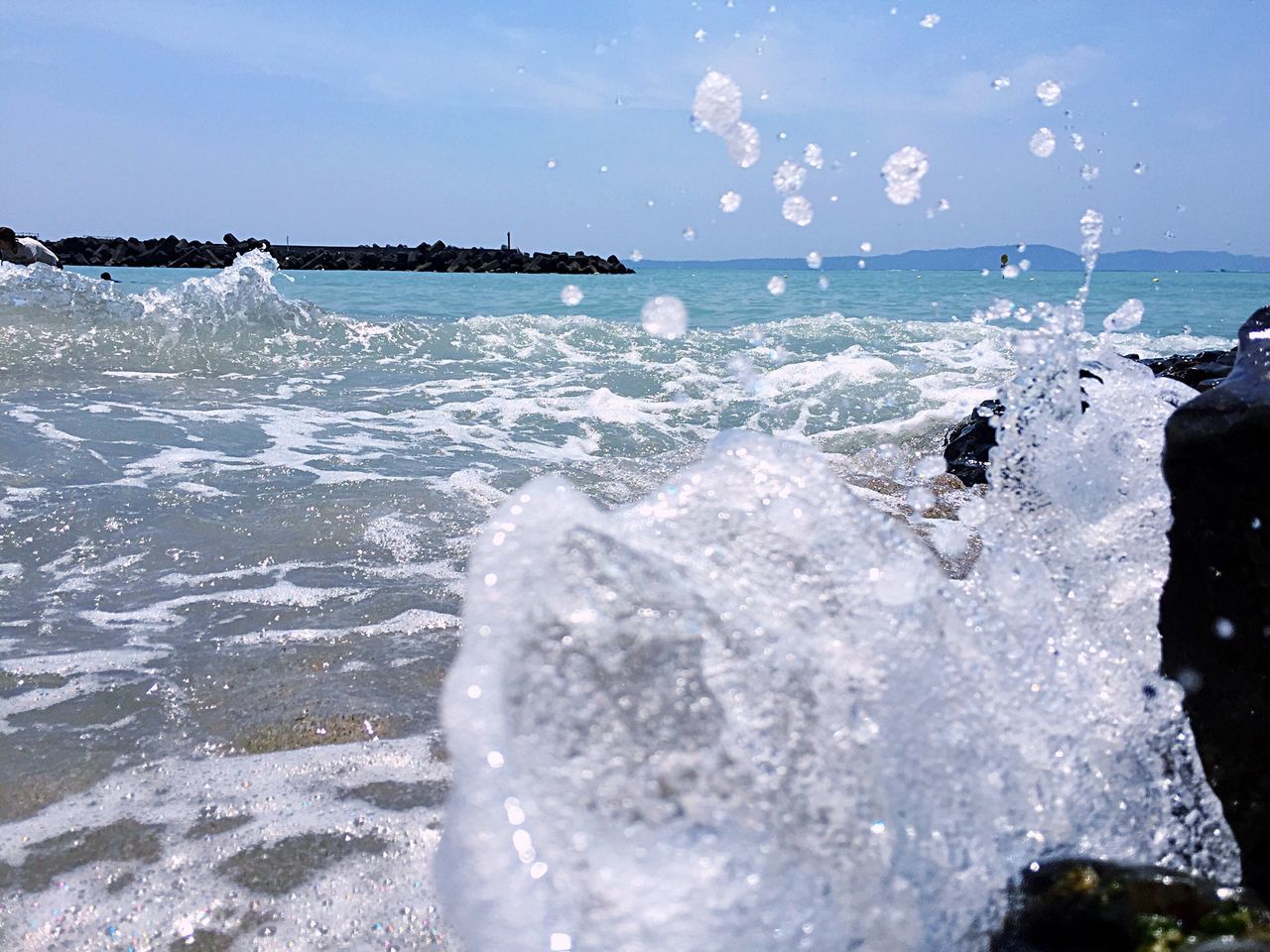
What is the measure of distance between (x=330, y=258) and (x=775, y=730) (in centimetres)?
5325

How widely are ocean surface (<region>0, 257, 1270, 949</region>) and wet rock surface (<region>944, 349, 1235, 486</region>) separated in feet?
0.59

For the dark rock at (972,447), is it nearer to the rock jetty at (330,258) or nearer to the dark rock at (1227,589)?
the dark rock at (1227,589)

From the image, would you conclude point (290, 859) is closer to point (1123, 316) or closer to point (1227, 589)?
point (1227, 589)

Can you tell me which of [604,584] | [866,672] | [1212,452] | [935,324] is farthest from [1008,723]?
[935,324]

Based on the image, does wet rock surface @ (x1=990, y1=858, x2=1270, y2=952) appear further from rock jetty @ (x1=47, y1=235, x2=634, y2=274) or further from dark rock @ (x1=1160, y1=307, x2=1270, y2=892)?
rock jetty @ (x1=47, y1=235, x2=634, y2=274)

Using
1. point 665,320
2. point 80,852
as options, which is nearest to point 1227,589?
point 80,852

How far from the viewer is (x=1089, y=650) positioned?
6.69ft

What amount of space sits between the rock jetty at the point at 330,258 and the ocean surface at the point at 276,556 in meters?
38.9

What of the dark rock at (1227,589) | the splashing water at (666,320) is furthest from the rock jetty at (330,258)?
the dark rock at (1227,589)

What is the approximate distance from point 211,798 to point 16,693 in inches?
37.4

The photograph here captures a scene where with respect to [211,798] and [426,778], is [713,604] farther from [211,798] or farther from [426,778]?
[211,798]

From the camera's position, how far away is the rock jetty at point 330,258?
156 ft

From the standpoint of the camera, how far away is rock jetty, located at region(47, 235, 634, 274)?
47562mm

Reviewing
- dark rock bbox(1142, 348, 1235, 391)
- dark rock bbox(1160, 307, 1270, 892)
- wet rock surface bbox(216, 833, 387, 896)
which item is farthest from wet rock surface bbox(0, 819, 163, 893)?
dark rock bbox(1142, 348, 1235, 391)
